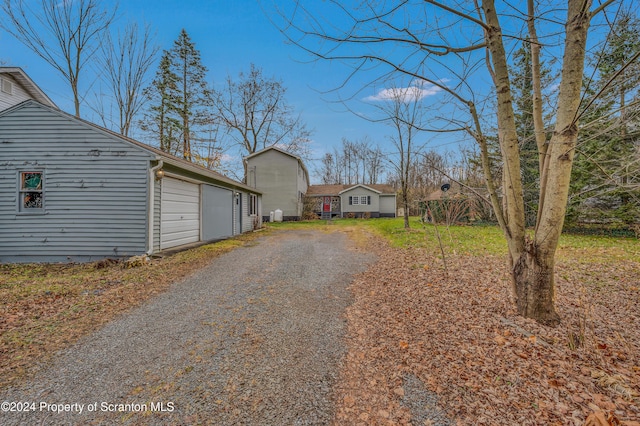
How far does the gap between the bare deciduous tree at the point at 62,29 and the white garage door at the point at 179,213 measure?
30.3 ft

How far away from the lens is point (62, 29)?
37.5 feet

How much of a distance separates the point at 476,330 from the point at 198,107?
23.8m

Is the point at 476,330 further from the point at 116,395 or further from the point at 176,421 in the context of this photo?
the point at 116,395

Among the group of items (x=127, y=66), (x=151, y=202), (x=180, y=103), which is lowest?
(x=151, y=202)

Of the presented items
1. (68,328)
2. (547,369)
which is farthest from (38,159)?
(547,369)

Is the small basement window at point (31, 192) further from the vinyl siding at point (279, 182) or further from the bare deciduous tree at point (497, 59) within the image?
the vinyl siding at point (279, 182)

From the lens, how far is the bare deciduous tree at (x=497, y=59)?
9.02 feet

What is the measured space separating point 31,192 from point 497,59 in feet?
36.1

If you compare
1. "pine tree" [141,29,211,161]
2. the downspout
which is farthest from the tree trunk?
"pine tree" [141,29,211,161]

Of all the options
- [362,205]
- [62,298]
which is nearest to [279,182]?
[362,205]

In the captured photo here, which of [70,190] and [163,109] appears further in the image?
[163,109]

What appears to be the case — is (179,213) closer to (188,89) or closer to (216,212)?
(216,212)

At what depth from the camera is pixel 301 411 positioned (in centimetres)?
207

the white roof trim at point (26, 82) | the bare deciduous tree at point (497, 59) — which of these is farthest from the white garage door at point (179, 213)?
the white roof trim at point (26, 82)
